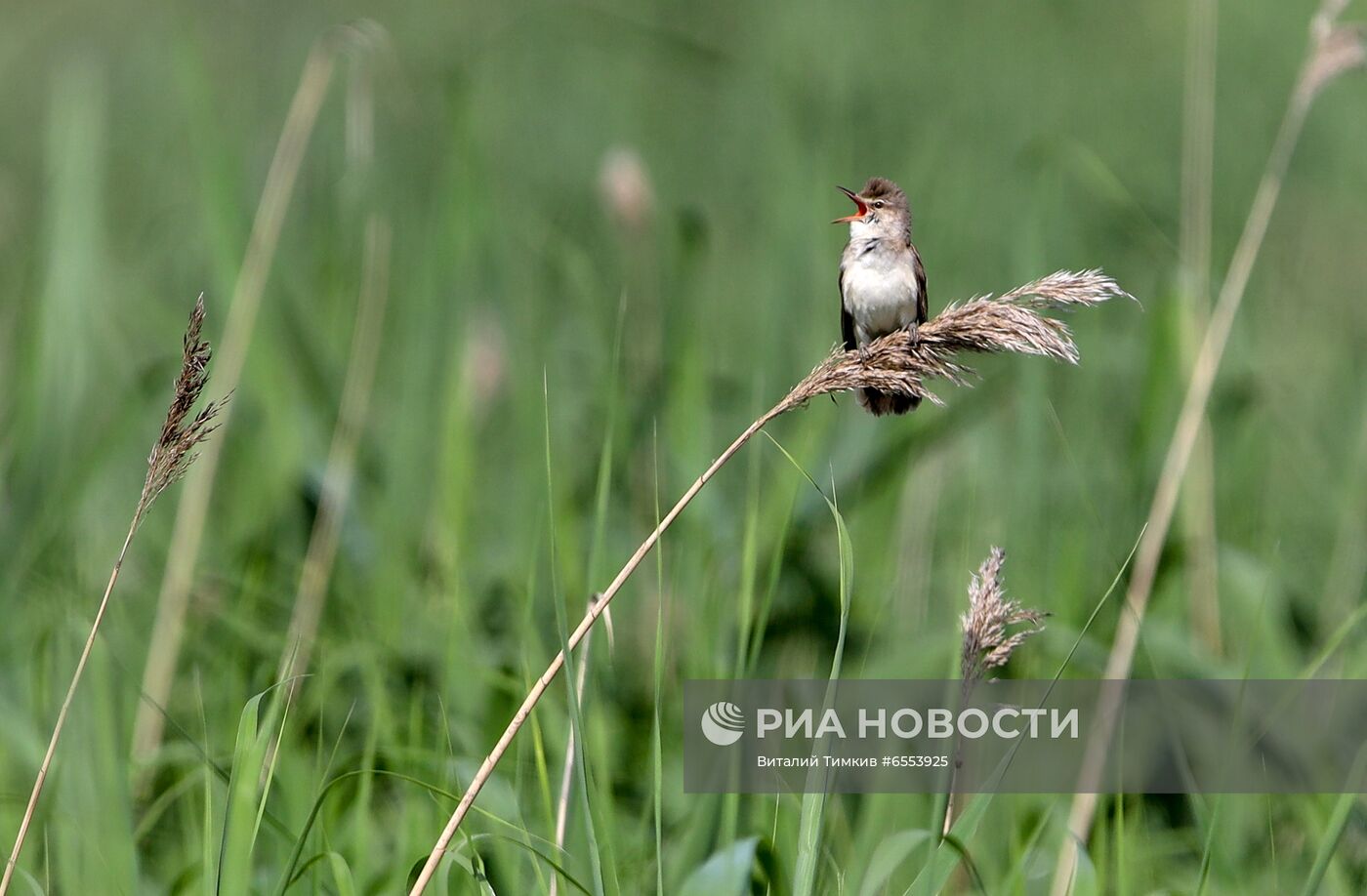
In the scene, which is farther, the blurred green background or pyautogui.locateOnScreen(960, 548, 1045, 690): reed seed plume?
the blurred green background

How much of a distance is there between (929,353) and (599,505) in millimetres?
518

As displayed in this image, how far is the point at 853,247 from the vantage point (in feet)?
8.39

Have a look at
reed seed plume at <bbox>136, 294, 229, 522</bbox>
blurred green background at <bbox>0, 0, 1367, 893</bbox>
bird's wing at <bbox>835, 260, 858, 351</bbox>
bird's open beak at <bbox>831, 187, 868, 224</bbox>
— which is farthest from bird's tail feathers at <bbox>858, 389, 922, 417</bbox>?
reed seed plume at <bbox>136, 294, 229, 522</bbox>

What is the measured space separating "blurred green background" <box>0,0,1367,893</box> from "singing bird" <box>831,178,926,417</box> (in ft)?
0.69

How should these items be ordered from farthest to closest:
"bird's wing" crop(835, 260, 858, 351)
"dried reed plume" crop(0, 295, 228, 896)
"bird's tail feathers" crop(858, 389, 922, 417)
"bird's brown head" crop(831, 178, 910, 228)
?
"bird's wing" crop(835, 260, 858, 351)
"bird's brown head" crop(831, 178, 910, 228)
"bird's tail feathers" crop(858, 389, 922, 417)
"dried reed plume" crop(0, 295, 228, 896)

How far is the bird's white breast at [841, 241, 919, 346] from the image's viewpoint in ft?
7.95

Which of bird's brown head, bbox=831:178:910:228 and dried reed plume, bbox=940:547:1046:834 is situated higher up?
bird's brown head, bbox=831:178:910:228

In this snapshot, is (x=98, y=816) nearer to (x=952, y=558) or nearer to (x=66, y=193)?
(x=66, y=193)

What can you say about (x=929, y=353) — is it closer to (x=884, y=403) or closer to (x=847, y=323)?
(x=884, y=403)

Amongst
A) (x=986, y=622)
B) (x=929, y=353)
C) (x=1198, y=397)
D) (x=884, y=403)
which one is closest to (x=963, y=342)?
(x=929, y=353)

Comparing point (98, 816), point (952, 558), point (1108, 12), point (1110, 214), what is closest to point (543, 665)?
point (98, 816)

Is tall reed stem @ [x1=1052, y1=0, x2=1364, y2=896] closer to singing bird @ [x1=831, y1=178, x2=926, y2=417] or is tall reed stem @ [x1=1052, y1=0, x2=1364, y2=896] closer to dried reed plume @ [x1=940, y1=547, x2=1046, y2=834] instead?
singing bird @ [x1=831, y1=178, x2=926, y2=417]

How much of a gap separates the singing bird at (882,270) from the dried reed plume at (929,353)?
768 millimetres

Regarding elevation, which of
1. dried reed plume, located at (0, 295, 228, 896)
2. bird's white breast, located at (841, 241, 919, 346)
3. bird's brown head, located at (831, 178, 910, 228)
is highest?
bird's brown head, located at (831, 178, 910, 228)
